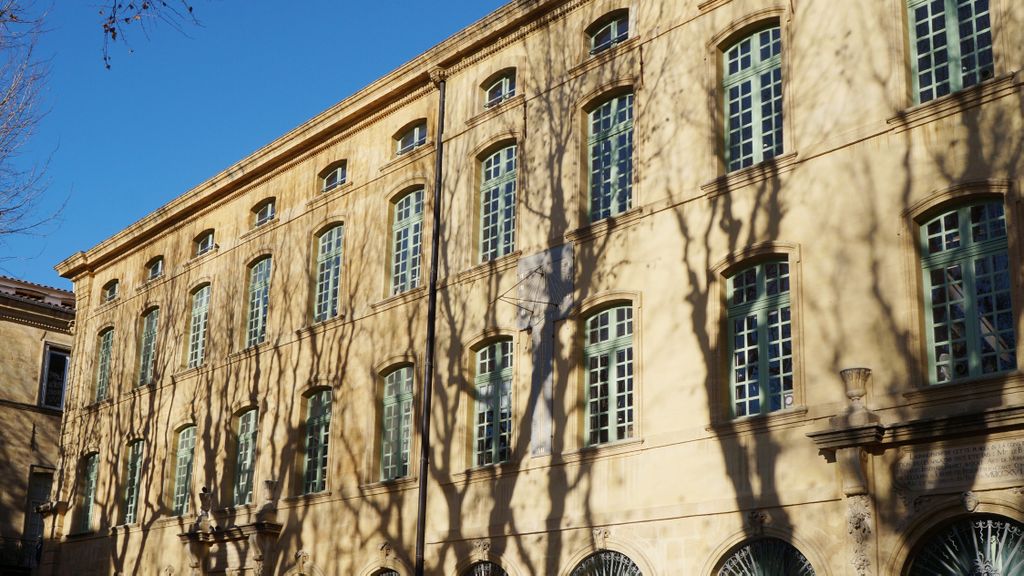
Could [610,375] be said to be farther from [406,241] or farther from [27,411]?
[27,411]

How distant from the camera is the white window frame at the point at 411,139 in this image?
83.5 feet

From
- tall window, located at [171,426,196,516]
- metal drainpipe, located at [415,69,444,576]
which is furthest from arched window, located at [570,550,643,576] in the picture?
tall window, located at [171,426,196,516]

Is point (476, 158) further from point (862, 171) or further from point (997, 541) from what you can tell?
point (997, 541)

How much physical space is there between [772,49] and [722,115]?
117cm

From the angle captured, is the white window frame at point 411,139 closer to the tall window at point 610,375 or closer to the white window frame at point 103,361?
the tall window at point 610,375

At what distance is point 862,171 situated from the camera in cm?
1641

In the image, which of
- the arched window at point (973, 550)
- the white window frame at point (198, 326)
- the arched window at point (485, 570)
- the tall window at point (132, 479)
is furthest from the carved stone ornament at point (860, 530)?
the tall window at point (132, 479)

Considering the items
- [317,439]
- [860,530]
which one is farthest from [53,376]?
[860,530]

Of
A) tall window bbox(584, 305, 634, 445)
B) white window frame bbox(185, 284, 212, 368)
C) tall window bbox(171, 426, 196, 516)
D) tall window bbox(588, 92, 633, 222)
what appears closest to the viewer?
tall window bbox(584, 305, 634, 445)

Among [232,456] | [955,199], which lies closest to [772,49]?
[955,199]

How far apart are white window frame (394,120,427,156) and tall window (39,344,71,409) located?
779 inches

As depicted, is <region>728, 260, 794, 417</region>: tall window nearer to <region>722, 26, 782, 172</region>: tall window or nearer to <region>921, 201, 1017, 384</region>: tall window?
<region>722, 26, 782, 172</region>: tall window

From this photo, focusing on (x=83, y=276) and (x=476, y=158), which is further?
(x=83, y=276)

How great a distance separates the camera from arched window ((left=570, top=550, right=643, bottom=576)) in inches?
721
